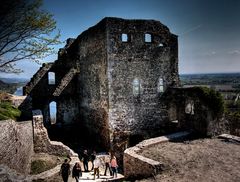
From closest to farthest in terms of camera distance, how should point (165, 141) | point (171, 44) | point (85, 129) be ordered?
point (165, 141)
point (171, 44)
point (85, 129)

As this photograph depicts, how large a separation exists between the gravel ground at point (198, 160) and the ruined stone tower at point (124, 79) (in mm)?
3577

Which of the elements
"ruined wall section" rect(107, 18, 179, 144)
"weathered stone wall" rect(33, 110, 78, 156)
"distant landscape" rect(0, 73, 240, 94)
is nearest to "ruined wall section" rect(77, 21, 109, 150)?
"ruined wall section" rect(107, 18, 179, 144)

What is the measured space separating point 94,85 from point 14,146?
379 inches

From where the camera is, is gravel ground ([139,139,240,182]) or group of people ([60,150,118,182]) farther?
group of people ([60,150,118,182])

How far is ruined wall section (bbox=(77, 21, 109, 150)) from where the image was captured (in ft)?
60.4

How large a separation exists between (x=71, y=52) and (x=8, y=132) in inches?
546

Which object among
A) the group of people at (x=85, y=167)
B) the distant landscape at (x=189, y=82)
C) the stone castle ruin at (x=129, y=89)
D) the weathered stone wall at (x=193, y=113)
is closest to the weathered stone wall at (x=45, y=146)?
the group of people at (x=85, y=167)

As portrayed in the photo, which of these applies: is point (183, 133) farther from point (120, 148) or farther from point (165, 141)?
point (120, 148)

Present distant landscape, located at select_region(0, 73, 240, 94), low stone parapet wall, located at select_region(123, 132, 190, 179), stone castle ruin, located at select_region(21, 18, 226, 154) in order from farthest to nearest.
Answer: distant landscape, located at select_region(0, 73, 240, 94) < stone castle ruin, located at select_region(21, 18, 226, 154) < low stone parapet wall, located at select_region(123, 132, 190, 179)

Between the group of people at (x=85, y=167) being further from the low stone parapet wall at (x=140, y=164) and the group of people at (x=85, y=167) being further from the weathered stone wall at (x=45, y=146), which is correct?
the weathered stone wall at (x=45, y=146)

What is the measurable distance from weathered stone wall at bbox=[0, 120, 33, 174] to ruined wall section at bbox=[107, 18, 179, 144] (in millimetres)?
6761

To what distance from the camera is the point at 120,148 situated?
18062 millimetres

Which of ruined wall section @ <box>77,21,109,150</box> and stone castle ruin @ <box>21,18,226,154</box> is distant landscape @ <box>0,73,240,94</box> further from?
ruined wall section @ <box>77,21,109,150</box>

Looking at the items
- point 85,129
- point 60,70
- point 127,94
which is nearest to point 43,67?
point 60,70
